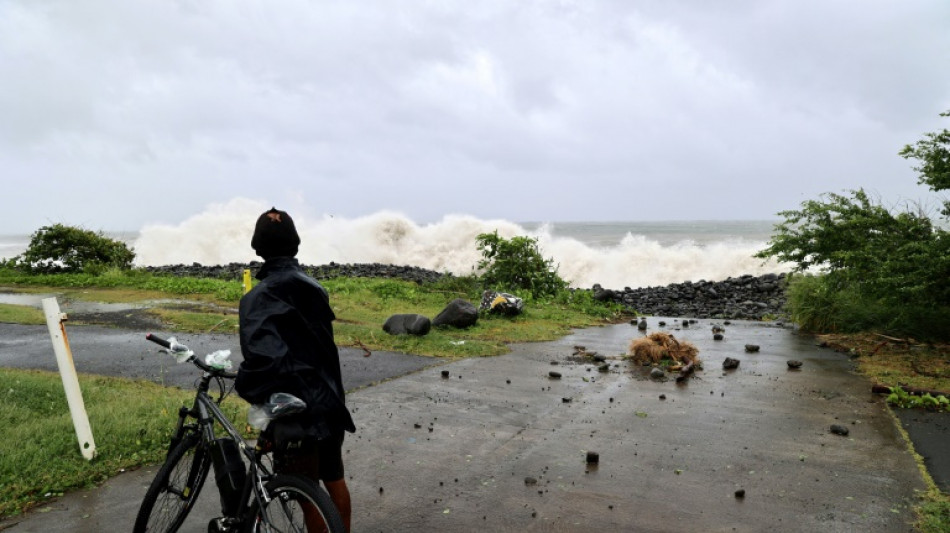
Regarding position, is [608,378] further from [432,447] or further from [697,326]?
[697,326]

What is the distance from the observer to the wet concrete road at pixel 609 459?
13.7ft

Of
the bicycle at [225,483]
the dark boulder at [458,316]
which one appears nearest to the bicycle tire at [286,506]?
the bicycle at [225,483]

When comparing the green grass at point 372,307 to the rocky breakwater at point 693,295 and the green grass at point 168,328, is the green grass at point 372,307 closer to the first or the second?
the green grass at point 168,328

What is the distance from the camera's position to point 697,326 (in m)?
13.4

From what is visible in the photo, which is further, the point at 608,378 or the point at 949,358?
the point at 949,358

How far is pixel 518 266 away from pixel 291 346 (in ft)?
43.3

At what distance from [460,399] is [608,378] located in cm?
218

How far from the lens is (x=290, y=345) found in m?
3.18

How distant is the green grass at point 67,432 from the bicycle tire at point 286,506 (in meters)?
2.26

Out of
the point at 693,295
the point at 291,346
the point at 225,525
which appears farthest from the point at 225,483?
the point at 693,295

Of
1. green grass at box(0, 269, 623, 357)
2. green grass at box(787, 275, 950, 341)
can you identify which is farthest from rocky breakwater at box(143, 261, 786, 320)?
green grass at box(787, 275, 950, 341)

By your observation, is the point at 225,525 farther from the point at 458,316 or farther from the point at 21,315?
Answer: the point at 21,315

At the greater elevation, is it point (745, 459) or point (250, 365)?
point (250, 365)

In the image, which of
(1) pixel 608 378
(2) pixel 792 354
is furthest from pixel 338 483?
(2) pixel 792 354
